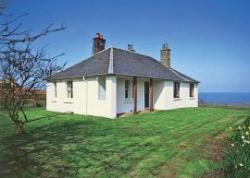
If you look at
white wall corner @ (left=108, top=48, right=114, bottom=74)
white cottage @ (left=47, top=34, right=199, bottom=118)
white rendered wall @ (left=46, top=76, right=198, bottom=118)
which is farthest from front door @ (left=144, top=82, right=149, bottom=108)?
white wall corner @ (left=108, top=48, right=114, bottom=74)

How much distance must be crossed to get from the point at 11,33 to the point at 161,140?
7.71 m

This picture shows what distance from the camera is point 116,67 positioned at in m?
20.8

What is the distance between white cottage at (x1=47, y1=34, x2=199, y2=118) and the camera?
20.2 metres

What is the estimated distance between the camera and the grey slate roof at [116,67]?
68.6 feet

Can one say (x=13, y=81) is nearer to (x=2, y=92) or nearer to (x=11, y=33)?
(x=2, y=92)

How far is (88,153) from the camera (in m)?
8.60

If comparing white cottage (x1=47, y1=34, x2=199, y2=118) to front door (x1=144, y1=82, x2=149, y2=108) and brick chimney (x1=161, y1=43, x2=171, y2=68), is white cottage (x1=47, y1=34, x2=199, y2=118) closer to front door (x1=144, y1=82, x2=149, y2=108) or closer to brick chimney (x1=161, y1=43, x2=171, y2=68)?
front door (x1=144, y1=82, x2=149, y2=108)

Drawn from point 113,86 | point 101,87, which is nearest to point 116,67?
point 101,87

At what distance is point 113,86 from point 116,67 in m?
2.13

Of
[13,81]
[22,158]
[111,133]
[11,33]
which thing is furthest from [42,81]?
[11,33]

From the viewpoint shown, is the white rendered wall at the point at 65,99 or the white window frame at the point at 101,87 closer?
the white window frame at the point at 101,87

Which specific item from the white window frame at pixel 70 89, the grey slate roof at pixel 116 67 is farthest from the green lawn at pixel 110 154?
the white window frame at pixel 70 89

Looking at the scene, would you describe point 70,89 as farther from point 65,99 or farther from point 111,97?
point 111,97

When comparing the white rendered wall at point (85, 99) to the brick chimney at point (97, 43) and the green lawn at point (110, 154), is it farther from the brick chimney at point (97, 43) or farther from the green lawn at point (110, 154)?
the green lawn at point (110, 154)
